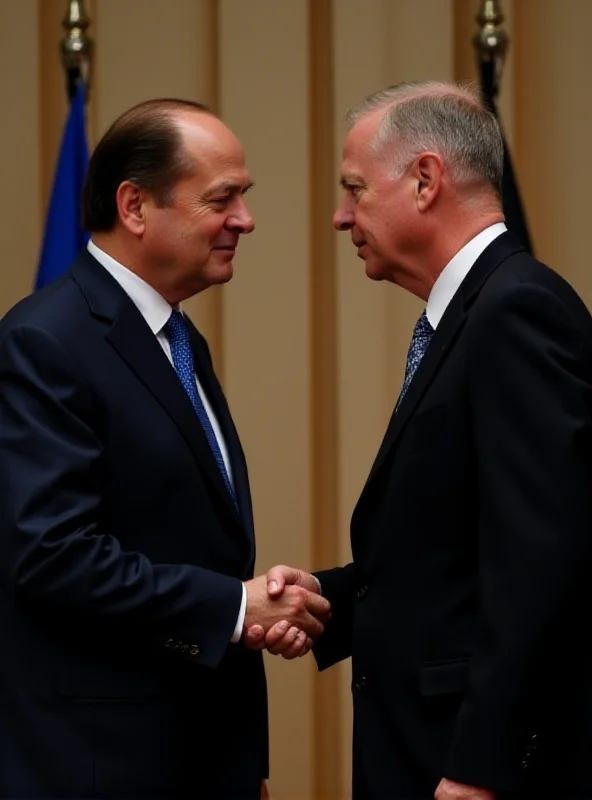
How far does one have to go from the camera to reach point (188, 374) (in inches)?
95.0

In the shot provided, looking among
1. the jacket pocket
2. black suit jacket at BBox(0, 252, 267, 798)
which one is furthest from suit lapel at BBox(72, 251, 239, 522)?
the jacket pocket

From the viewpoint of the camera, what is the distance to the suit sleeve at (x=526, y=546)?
6.17ft

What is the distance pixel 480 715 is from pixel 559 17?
8.83 ft

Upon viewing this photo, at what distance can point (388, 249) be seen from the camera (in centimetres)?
228

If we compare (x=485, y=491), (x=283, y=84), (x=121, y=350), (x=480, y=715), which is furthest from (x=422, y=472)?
(x=283, y=84)

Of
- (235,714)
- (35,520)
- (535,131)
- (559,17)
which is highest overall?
(559,17)

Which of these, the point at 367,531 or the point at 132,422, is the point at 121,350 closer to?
the point at 132,422

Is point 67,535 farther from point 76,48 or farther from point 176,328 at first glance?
point 76,48

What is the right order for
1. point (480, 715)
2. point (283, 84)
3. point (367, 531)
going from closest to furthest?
point (480, 715) → point (367, 531) → point (283, 84)

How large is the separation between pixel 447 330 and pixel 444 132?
0.33 metres

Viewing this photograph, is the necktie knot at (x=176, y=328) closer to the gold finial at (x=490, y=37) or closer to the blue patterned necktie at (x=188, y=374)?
the blue patterned necktie at (x=188, y=374)

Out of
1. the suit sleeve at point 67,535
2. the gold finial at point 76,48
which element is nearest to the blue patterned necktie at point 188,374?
the suit sleeve at point 67,535

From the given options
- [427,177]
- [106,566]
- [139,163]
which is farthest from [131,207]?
[106,566]

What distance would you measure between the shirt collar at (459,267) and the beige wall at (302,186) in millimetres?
1775
